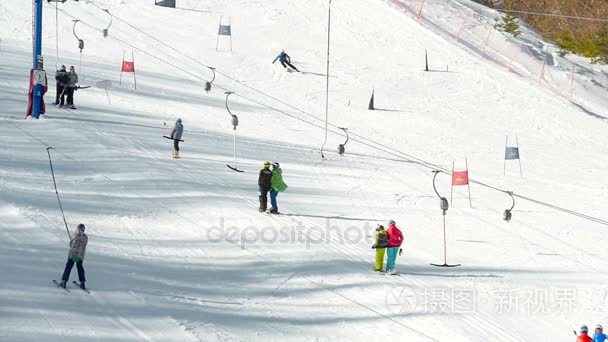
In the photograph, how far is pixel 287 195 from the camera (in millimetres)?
23203

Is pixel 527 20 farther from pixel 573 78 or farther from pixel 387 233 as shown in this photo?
pixel 387 233

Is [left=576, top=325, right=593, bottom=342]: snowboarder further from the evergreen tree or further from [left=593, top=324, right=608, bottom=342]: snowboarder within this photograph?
the evergreen tree

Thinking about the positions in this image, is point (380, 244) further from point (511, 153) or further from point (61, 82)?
point (61, 82)

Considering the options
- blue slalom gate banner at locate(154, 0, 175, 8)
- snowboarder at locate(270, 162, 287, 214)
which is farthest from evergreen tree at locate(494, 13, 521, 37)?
snowboarder at locate(270, 162, 287, 214)

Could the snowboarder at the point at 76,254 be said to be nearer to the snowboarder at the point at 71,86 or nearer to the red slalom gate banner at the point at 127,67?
the snowboarder at the point at 71,86

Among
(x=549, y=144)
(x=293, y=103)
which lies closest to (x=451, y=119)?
(x=549, y=144)

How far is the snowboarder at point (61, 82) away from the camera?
90.5ft

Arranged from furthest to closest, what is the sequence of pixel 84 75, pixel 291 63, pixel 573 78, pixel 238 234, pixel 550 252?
pixel 573 78 → pixel 291 63 → pixel 84 75 → pixel 550 252 → pixel 238 234

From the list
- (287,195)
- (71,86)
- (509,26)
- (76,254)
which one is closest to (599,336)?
(76,254)

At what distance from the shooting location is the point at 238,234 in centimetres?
1964

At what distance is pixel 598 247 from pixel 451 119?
13.3m

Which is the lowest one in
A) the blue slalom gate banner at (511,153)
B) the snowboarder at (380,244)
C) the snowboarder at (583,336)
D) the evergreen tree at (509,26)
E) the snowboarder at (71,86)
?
the snowboarder at (583,336)

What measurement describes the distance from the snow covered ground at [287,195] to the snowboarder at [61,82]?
2.92 feet

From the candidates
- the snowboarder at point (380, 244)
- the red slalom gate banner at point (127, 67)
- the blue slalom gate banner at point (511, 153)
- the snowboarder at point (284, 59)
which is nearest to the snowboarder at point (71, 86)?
the red slalom gate banner at point (127, 67)
